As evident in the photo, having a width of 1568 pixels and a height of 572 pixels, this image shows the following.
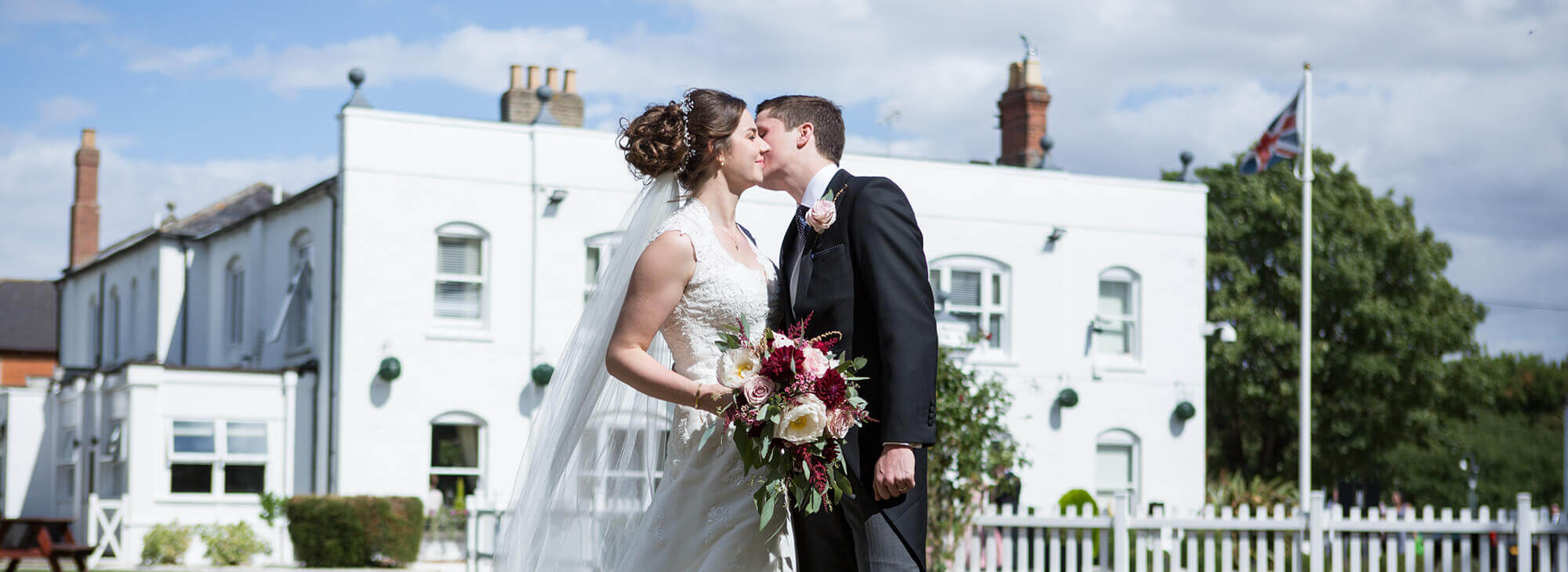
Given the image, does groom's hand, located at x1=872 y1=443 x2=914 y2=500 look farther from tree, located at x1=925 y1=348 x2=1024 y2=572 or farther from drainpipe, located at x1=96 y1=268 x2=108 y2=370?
drainpipe, located at x1=96 y1=268 x2=108 y2=370

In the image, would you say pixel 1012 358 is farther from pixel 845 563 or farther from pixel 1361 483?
pixel 845 563

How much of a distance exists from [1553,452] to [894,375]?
163 feet

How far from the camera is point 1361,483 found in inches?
877

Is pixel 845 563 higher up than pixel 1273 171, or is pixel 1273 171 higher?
pixel 1273 171

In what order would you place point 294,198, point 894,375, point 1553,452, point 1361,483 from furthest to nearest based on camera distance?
point 1553,452 → point 294,198 → point 1361,483 → point 894,375

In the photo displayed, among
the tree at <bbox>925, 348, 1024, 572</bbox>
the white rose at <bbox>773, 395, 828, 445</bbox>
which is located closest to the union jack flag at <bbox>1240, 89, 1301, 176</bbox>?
the tree at <bbox>925, 348, 1024, 572</bbox>

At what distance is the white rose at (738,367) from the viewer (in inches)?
155

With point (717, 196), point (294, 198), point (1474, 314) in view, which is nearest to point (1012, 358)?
point (294, 198)

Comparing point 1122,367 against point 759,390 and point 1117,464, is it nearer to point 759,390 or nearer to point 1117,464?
point 1117,464

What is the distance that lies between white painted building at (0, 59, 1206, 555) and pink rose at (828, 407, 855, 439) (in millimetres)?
15729

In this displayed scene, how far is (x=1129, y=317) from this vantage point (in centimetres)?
2684

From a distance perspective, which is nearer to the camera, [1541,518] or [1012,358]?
[1541,518]

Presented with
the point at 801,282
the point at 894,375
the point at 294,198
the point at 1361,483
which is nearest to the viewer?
the point at 894,375

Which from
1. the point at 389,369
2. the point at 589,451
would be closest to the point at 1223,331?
the point at 389,369
